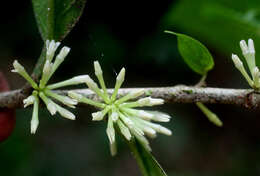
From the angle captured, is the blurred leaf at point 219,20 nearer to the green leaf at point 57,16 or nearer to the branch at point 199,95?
the branch at point 199,95

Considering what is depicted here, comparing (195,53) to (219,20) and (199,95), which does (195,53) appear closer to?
(199,95)

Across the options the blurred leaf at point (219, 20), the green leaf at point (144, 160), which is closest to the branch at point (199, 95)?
the green leaf at point (144, 160)

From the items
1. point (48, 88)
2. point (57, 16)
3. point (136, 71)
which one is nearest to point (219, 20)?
point (136, 71)

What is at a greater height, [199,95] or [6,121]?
[6,121]

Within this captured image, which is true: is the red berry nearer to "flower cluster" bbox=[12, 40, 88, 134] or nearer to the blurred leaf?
"flower cluster" bbox=[12, 40, 88, 134]

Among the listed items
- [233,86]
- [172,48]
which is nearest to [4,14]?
[172,48]

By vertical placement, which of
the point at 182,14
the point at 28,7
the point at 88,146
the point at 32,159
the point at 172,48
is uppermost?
the point at 28,7

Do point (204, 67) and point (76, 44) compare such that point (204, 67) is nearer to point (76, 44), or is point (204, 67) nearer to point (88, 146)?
point (76, 44)
